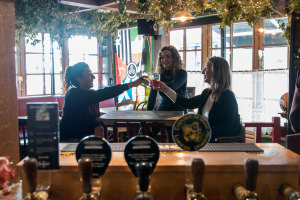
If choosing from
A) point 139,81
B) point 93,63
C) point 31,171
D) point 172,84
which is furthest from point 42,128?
point 93,63

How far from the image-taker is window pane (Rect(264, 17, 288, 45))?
6.03 m

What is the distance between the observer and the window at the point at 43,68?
24.3ft

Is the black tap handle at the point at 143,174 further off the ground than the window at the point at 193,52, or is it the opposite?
the window at the point at 193,52

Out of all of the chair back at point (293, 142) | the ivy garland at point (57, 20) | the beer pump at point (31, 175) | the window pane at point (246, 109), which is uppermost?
the ivy garland at point (57, 20)

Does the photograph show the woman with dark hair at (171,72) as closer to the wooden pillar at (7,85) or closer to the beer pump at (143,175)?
the wooden pillar at (7,85)

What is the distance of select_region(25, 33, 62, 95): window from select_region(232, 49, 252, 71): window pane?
408 centimetres

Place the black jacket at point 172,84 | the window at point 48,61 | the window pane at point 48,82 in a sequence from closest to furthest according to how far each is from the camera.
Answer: the black jacket at point 172,84
the window at point 48,61
the window pane at point 48,82

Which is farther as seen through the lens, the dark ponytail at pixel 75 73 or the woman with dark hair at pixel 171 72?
the woman with dark hair at pixel 171 72

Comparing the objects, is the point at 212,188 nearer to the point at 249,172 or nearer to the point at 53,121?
the point at 249,172

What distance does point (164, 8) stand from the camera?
127 inches

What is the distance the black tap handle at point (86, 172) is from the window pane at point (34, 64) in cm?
697

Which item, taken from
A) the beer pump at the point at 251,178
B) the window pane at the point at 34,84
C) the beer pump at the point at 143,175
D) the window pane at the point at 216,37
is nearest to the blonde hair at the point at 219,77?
the beer pump at the point at 251,178

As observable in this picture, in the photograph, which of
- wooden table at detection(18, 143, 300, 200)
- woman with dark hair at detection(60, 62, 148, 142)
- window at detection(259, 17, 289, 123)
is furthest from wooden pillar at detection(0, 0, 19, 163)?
window at detection(259, 17, 289, 123)

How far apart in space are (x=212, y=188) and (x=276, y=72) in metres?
5.41
